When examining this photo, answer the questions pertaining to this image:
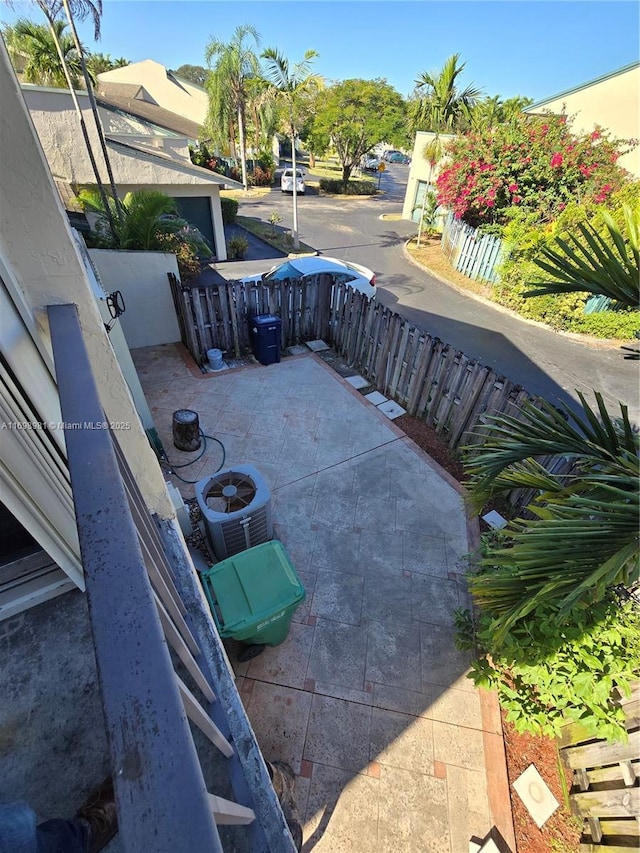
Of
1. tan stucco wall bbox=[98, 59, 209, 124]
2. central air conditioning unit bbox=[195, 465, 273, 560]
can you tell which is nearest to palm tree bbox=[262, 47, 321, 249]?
central air conditioning unit bbox=[195, 465, 273, 560]

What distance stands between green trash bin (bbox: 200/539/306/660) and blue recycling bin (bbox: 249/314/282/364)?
16.2 ft

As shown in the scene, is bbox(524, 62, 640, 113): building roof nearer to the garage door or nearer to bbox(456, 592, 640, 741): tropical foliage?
the garage door

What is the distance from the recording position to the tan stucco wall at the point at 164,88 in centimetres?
2847

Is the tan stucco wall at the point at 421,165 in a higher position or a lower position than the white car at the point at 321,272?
higher

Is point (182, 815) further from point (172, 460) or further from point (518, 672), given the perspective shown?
point (172, 460)

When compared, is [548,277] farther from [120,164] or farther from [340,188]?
[340,188]

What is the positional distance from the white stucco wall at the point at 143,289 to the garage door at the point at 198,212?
743 cm

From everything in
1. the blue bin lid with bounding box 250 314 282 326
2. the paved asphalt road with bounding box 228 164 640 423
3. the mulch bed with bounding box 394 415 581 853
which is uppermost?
the blue bin lid with bounding box 250 314 282 326

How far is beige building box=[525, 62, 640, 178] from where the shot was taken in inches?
512

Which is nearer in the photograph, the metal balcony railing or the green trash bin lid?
the metal balcony railing

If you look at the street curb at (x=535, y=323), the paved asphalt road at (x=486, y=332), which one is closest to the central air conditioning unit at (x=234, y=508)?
the paved asphalt road at (x=486, y=332)

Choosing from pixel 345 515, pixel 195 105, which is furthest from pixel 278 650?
pixel 195 105

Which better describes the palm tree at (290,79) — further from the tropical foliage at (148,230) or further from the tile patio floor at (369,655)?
the tile patio floor at (369,655)

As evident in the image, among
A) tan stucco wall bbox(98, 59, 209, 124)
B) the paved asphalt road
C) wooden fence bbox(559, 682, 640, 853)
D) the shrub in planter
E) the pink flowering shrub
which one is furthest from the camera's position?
tan stucco wall bbox(98, 59, 209, 124)
